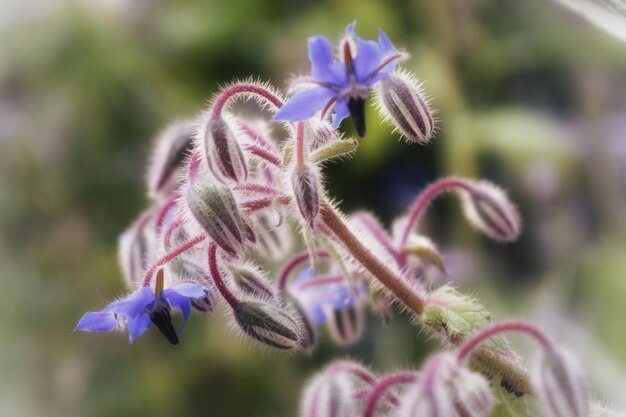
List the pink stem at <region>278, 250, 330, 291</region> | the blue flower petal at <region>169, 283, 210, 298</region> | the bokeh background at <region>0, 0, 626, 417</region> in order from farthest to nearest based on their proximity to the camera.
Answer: the bokeh background at <region>0, 0, 626, 417</region> < the pink stem at <region>278, 250, 330, 291</region> < the blue flower petal at <region>169, 283, 210, 298</region>

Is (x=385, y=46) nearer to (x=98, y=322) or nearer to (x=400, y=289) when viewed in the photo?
(x=400, y=289)

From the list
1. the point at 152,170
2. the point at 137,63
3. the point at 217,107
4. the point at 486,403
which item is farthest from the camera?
the point at 137,63

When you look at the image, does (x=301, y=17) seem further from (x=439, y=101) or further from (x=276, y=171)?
(x=276, y=171)

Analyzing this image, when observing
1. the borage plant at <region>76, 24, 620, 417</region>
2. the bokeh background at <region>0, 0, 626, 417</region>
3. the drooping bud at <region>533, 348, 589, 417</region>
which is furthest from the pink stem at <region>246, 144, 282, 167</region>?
the bokeh background at <region>0, 0, 626, 417</region>

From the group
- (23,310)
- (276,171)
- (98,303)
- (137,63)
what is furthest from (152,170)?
(137,63)

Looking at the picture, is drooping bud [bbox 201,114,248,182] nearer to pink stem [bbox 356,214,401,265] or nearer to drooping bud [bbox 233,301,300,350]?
drooping bud [bbox 233,301,300,350]

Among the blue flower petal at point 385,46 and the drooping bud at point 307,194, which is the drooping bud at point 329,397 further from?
the blue flower petal at point 385,46
